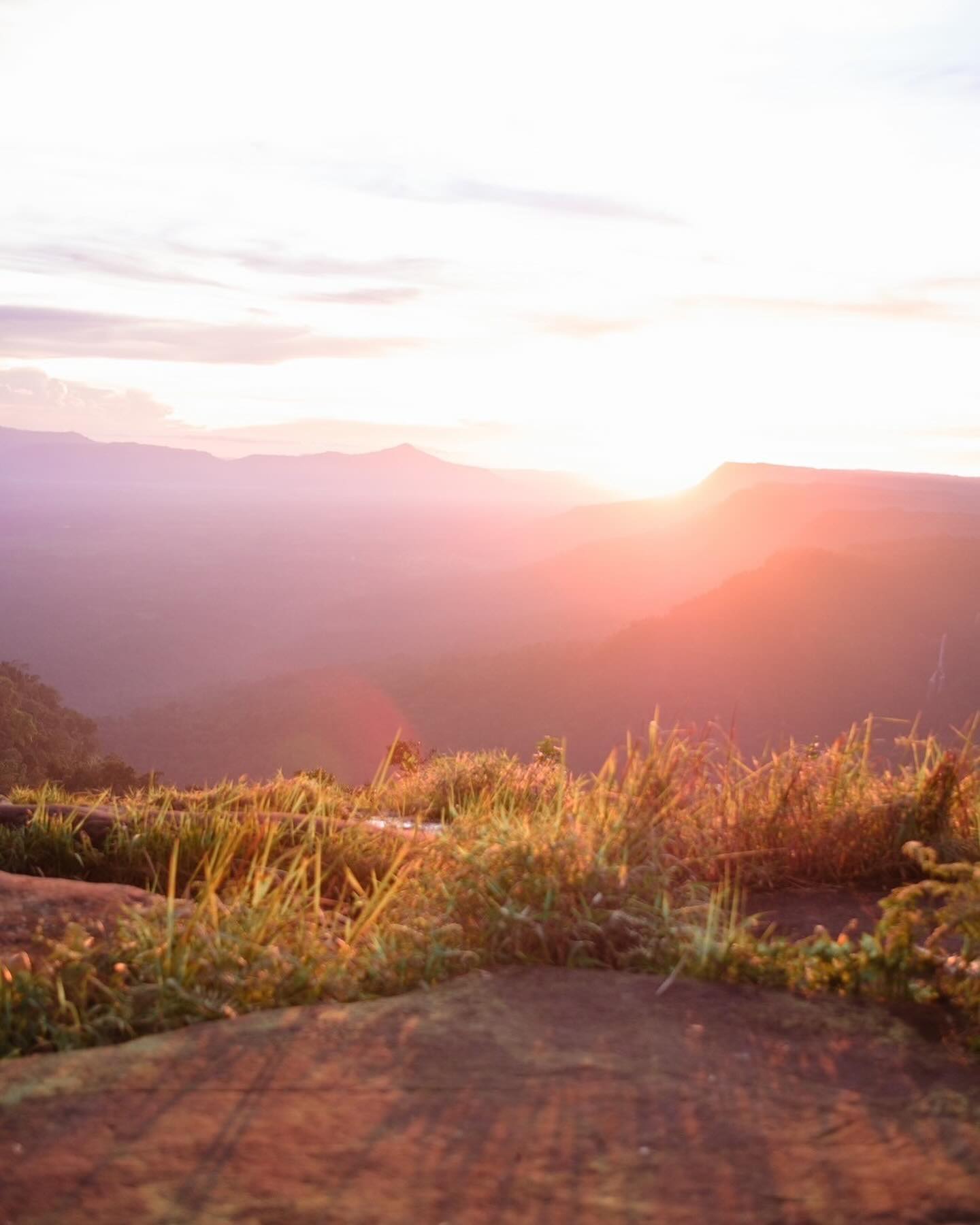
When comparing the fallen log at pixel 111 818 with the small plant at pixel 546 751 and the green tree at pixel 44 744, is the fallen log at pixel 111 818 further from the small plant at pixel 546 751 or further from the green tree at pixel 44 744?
the green tree at pixel 44 744

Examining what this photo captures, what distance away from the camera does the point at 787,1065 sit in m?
2.46

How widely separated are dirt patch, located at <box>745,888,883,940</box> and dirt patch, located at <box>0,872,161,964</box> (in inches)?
82.7

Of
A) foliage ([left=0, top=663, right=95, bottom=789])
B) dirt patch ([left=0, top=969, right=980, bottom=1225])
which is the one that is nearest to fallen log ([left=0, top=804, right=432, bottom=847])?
dirt patch ([left=0, top=969, right=980, bottom=1225])

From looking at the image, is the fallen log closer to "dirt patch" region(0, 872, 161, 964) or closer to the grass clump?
the grass clump

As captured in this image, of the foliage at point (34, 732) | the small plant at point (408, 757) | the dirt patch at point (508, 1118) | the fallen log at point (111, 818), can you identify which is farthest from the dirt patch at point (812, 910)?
the foliage at point (34, 732)

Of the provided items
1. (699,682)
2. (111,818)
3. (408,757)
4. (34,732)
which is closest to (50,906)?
(111,818)

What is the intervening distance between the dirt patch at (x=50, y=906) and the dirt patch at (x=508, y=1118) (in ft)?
3.17

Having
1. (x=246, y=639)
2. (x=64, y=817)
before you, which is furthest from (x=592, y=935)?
(x=246, y=639)

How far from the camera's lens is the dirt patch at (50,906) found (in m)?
3.34

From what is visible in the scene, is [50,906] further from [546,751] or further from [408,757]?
[408,757]

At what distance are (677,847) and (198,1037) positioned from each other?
2200 millimetres

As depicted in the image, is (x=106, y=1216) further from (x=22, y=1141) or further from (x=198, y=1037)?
(x=198, y=1037)

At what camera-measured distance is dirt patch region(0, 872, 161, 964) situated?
3.34 meters

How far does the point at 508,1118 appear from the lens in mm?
2180
